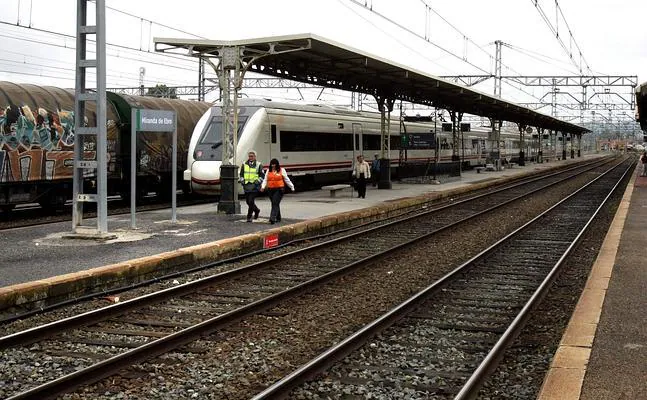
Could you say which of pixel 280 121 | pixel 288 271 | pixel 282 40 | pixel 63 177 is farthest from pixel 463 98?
pixel 288 271

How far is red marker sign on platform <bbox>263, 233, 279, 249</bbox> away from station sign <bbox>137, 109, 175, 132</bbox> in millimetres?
3223

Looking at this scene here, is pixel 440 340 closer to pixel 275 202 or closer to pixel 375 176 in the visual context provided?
pixel 275 202

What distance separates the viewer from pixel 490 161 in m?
46.6

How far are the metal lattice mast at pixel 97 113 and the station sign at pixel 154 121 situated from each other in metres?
1.40

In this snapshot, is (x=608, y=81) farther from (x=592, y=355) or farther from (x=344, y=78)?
(x=592, y=355)

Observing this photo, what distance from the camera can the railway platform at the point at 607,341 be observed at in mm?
4508

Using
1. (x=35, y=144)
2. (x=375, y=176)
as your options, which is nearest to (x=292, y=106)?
(x=375, y=176)

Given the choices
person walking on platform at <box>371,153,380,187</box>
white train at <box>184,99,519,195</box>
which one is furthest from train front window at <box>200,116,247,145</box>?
person walking on platform at <box>371,153,380,187</box>

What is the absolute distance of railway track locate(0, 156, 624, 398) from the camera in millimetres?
5418

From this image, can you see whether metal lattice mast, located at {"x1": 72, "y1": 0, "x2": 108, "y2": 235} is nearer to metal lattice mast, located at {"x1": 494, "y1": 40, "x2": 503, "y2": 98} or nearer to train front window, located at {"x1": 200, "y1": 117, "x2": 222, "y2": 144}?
train front window, located at {"x1": 200, "y1": 117, "x2": 222, "y2": 144}

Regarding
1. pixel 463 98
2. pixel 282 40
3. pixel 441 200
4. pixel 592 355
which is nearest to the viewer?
pixel 592 355

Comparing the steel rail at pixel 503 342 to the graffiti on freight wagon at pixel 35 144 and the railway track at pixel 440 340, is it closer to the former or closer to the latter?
the railway track at pixel 440 340

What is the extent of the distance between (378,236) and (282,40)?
15.4 ft

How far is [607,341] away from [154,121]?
9.89 meters
